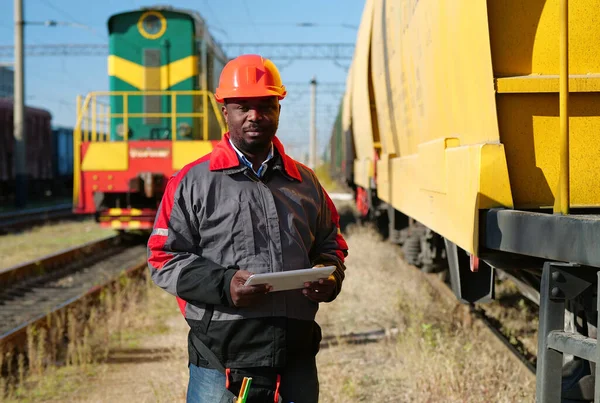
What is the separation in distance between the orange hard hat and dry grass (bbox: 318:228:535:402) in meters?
2.66

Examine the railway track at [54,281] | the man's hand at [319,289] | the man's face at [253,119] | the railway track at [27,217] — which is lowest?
the railway track at [54,281]

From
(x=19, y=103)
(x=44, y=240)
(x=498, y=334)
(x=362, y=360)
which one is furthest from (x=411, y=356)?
(x=19, y=103)

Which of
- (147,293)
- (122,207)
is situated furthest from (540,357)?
(122,207)

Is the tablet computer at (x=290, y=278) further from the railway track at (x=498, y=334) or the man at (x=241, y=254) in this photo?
the railway track at (x=498, y=334)

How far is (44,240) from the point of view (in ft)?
48.0

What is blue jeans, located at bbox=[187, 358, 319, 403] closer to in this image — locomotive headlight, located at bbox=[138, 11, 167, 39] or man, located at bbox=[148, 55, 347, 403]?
man, located at bbox=[148, 55, 347, 403]

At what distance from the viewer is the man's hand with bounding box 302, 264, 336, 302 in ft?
8.28

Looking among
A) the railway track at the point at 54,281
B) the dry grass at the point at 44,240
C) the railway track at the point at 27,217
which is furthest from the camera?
the railway track at the point at 27,217

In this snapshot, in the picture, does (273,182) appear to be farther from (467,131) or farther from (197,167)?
(467,131)

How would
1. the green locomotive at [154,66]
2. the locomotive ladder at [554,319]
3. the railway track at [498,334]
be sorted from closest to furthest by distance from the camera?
the locomotive ladder at [554,319]
the railway track at [498,334]
the green locomotive at [154,66]

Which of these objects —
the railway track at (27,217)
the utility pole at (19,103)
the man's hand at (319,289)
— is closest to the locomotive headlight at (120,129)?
the railway track at (27,217)

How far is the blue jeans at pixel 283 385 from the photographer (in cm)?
260

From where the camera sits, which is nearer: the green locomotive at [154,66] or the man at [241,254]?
the man at [241,254]

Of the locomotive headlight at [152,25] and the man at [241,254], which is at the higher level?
the locomotive headlight at [152,25]
